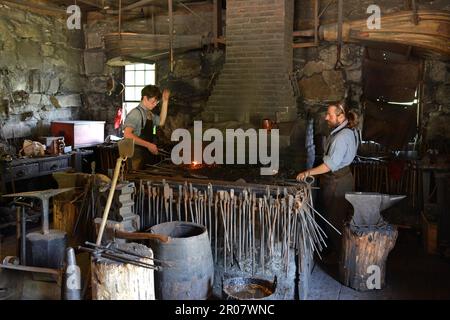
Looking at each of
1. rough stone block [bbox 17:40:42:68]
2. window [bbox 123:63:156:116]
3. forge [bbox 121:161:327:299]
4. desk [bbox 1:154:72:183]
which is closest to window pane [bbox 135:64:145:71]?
window [bbox 123:63:156:116]

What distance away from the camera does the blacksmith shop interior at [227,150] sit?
4.05 meters

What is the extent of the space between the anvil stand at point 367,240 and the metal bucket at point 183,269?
1475 mm

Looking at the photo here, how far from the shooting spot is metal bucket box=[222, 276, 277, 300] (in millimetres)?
3748

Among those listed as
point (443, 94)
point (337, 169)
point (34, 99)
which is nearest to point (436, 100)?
point (443, 94)

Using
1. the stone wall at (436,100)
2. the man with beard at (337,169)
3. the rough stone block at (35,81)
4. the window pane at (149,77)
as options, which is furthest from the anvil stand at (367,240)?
the rough stone block at (35,81)

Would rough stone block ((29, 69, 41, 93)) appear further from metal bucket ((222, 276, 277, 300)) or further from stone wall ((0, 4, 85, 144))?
metal bucket ((222, 276, 277, 300))

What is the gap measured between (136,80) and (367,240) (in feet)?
16.7

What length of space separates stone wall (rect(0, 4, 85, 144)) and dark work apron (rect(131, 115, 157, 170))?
2.39 metres

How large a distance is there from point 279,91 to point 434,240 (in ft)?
8.33

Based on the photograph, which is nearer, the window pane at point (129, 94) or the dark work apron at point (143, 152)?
the dark work apron at point (143, 152)

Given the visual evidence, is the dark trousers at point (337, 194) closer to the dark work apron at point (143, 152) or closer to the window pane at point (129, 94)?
the dark work apron at point (143, 152)

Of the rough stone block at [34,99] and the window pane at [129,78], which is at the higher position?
the window pane at [129,78]

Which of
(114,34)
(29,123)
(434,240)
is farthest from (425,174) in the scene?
(29,123)

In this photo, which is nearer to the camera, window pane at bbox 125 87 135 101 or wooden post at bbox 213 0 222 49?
wooden post at bbox 213 0 222 49
